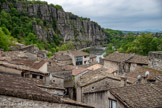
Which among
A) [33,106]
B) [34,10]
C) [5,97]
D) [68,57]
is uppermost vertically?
[34,10]

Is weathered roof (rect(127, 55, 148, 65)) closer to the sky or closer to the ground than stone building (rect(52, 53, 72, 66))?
closer to the sky

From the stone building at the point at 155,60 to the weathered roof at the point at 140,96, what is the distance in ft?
28.8

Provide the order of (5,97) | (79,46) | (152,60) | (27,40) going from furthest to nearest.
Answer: (79,46) → (27,40) → (152,60) → (5,97)

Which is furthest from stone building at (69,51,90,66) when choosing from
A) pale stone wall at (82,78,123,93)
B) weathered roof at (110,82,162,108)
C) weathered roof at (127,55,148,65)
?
weathered roof at (110,82,162,108)

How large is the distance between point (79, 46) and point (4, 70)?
543 feet

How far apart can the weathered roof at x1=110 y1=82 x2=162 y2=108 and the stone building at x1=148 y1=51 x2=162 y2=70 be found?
877 cm

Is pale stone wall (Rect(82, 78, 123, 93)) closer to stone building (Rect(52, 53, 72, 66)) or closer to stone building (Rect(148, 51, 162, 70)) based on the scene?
stone building (Rect(148, 51, 162, 70))

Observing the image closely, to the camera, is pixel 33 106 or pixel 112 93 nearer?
pixel 33 106

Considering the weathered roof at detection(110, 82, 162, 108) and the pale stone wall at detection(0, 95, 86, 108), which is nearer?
the pale stone wall at detection(0, 95, 86, 108)

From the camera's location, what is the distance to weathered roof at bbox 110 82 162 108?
9992 millimetres

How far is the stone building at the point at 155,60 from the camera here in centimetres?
1989

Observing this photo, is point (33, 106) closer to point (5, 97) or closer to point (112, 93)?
point (5, 97)

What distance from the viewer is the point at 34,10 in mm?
151000

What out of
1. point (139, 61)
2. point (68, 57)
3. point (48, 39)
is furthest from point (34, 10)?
point (139, 61)
